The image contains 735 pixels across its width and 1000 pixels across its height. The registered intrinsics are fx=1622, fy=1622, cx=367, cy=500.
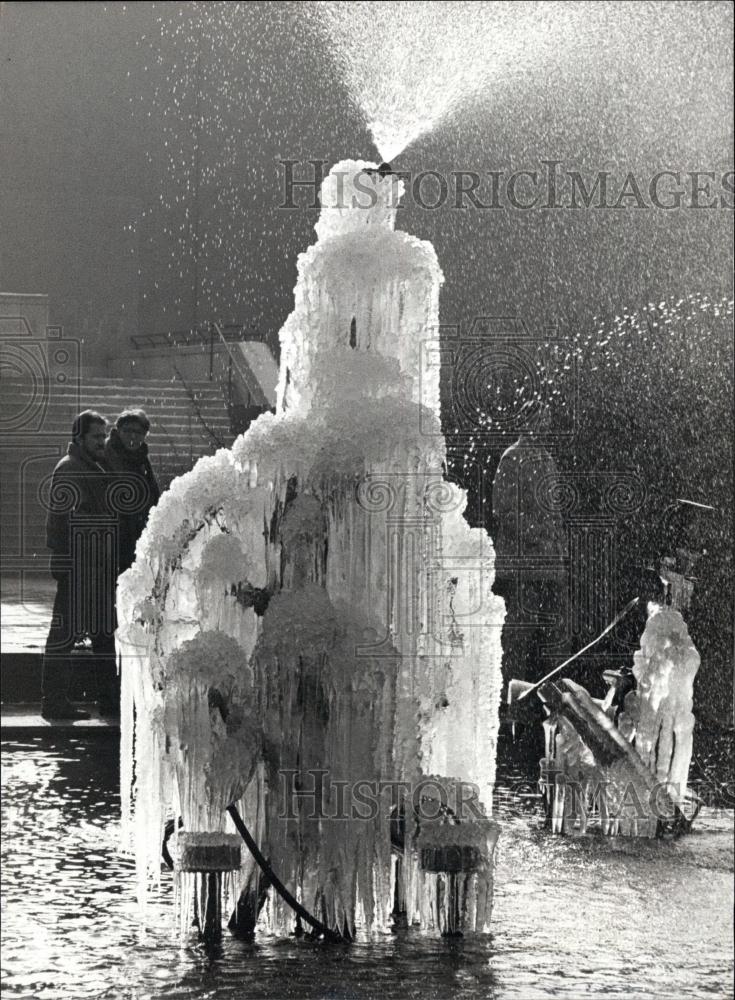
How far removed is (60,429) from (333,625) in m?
5.15

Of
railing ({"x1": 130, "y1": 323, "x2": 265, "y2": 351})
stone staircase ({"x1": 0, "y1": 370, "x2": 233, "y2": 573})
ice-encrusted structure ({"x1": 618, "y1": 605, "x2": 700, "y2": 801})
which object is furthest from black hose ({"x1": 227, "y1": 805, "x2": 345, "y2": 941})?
railing ({"x1": 130, "y1": 323, "x2": 265, "y2": 351})

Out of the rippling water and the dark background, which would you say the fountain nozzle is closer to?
the rippling water

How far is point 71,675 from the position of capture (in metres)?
7.98

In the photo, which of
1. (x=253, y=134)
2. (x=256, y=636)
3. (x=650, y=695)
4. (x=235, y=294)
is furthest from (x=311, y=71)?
(x=256, y=636)

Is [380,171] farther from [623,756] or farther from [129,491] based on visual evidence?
[129,491]

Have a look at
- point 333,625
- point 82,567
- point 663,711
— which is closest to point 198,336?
point 82,567

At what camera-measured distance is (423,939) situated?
4.91 meters

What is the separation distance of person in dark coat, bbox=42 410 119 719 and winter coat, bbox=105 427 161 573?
0.05 meters

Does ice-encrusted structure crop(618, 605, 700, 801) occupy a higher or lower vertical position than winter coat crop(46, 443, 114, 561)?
lower

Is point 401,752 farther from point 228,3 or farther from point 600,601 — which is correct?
point 228,3

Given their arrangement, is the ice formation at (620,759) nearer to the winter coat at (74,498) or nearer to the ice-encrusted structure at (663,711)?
the ice-encrusted structure at (663,711)

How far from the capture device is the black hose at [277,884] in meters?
4.66

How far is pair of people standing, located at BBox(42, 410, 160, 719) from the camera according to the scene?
8047mm

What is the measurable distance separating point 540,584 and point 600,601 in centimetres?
45
